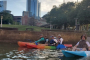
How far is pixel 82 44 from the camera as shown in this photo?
12227 mm

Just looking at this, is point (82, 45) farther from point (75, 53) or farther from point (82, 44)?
point (75, 53)

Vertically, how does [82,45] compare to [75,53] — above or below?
above

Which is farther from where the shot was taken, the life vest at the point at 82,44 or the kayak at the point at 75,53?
the life vest at the point at 82,44

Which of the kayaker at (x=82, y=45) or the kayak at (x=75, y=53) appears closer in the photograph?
the kayak at (x=75, y=53)

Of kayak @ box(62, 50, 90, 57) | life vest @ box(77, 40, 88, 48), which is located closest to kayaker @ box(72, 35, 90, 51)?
life vest @ box(77, 40, 88, 48)

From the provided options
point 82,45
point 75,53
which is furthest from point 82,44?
point 75,53

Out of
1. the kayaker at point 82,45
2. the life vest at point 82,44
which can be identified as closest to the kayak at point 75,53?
the kayaker at point 82,45

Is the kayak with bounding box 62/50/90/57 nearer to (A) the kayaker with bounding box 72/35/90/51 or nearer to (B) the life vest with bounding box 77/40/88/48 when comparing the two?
(A) the kayaker with bounding box 72/35/90/51

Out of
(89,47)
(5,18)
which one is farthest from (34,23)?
(89,47)

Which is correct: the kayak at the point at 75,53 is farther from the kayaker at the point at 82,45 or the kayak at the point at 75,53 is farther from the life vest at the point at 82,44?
the life vest at the point at 82,44

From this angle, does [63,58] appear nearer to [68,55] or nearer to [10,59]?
[68,55]

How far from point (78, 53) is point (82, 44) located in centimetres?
Answer: 92

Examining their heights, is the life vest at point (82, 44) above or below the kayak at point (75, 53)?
above

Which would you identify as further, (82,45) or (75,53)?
(82,45)
